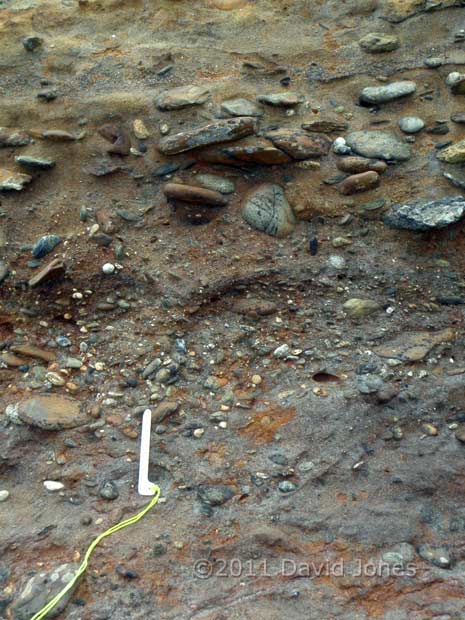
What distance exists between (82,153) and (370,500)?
7.76ft

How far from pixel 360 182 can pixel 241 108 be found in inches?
31.6

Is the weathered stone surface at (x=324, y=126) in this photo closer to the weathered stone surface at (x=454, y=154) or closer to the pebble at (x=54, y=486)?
the weathered stone surface at (x=454, y=154)

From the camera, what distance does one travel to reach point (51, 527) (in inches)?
104

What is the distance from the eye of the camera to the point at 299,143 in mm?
3525

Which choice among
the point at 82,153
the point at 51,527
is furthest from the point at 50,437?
the point at 82,153

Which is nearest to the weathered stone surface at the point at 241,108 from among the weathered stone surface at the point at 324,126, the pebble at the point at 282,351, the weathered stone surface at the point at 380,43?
the weathered stone surface at the point at 324,126

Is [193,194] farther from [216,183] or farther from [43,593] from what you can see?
[43,593]

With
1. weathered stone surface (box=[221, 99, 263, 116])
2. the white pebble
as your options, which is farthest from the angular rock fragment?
the white pebble

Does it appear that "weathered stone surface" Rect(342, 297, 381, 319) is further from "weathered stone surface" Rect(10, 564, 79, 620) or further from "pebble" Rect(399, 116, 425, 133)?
"weathered stone surface" Rect(10, 564, 79, 620)

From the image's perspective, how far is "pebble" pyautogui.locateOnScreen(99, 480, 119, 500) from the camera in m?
2.72

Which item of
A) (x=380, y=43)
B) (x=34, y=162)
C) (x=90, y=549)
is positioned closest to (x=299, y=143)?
(x=380, y=43)

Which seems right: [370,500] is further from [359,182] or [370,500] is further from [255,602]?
[359,182]

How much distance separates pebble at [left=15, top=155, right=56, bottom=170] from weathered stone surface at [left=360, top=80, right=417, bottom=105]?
5.79ft

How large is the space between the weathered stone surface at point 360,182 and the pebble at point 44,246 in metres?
1.51
